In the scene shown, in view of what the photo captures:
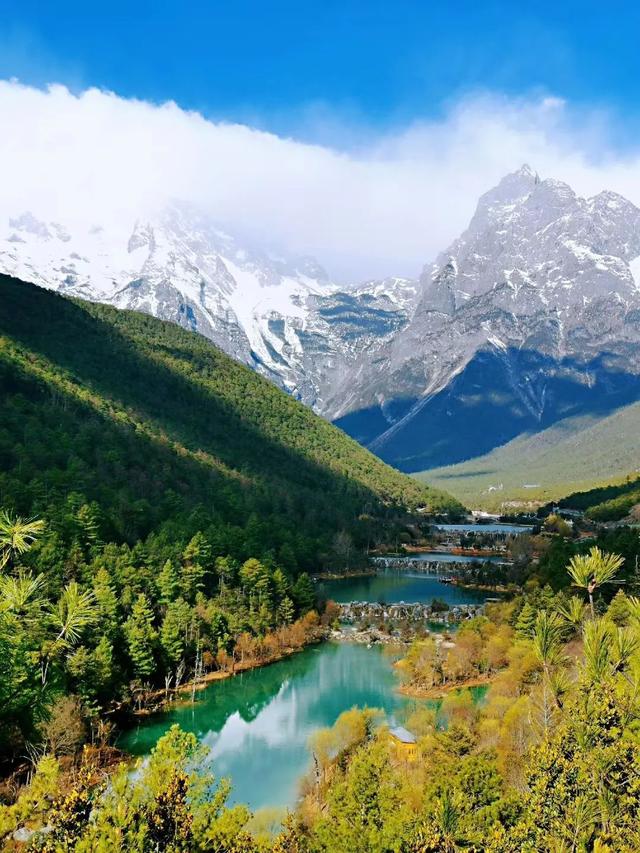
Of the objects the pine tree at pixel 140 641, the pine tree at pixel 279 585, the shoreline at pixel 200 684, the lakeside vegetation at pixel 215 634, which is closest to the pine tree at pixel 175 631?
the lakeside vegetation at pixel 215 634

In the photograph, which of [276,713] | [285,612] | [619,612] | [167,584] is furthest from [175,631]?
[619,612]

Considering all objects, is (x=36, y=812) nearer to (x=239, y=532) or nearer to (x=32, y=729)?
(x=32, y=729)

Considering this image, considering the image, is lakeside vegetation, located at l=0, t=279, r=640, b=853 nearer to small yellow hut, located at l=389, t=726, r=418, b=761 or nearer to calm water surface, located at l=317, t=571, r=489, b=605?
small yellow hut, located at l=389, t=726, r=418, b=761

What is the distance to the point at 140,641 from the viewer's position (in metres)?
53.7

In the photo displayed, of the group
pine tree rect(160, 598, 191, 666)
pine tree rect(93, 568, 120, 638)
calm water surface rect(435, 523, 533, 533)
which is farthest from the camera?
calm water surface rect(435, 523, 533, 533)

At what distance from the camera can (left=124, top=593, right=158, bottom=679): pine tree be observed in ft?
174

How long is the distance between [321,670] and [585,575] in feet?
149

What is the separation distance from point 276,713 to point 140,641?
12236 mm

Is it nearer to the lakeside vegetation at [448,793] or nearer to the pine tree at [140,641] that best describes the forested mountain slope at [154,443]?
the pine tree at [140,641]

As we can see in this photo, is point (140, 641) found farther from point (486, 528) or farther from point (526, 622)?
point (486, 528)

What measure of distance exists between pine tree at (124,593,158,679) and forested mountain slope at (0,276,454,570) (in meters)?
16.8

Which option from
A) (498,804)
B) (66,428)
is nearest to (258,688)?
(498,804)

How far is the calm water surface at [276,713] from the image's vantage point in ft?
146

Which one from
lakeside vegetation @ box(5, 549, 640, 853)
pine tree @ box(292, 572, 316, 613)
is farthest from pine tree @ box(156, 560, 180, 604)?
lakeside vegetation @ box(5, 549, 640, 853)
